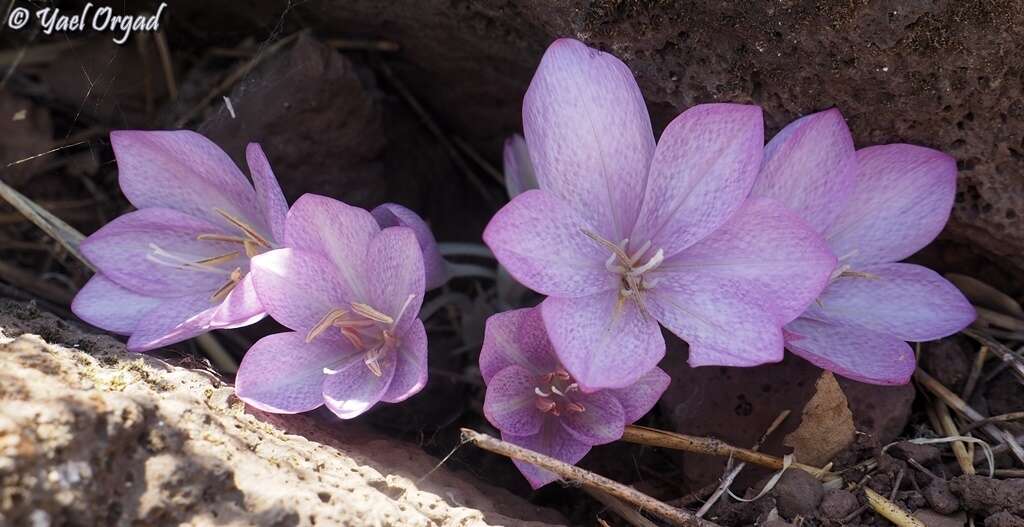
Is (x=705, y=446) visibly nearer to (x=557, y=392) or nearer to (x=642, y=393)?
(x=642, y=393)

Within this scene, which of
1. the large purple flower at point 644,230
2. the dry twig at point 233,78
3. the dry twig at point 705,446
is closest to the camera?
the large purple flower at point 644,230

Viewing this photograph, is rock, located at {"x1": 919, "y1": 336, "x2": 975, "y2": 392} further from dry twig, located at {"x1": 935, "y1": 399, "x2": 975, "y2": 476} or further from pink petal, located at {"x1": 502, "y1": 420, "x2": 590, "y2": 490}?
pink petal, located at {"x1": 502, "y1": 420, "x2": 590, "y2": 490}

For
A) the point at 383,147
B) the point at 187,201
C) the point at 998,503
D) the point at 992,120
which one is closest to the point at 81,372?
the point at 187,201

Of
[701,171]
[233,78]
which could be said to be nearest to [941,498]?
[701,171]

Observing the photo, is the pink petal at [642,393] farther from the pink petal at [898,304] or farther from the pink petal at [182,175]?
the pink petal at [182,175]

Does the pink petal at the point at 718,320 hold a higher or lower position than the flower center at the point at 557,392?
higher

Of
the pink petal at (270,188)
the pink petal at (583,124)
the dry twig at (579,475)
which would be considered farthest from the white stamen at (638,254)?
the pink petal at (270,188)

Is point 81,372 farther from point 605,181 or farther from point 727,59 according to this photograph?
point 727,59
